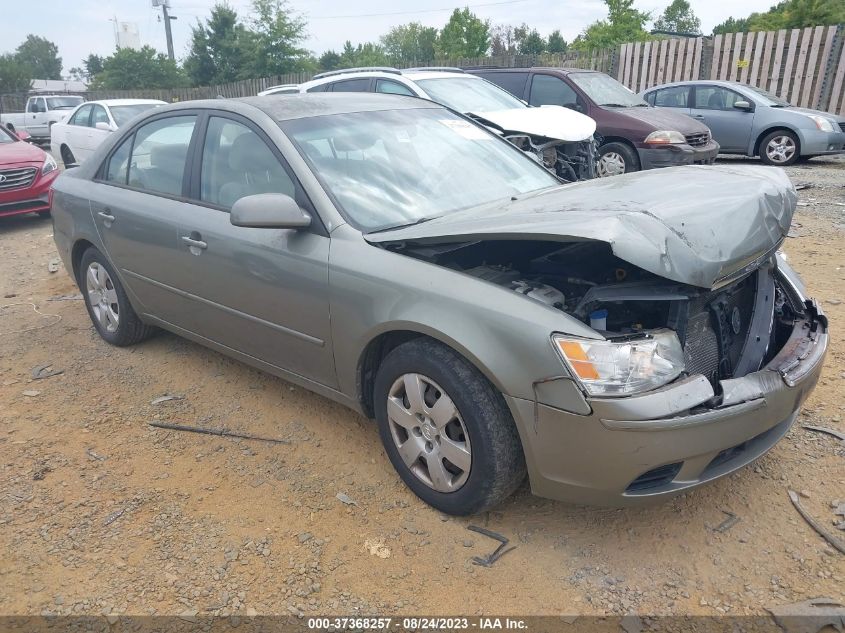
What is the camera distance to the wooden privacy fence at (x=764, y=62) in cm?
1361

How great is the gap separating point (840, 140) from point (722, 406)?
11.1m

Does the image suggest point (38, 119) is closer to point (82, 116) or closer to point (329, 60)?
point (82, 116)

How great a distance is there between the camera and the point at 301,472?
10.4ft

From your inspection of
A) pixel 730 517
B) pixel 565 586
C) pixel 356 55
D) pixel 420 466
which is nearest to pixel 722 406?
pixel 730 517

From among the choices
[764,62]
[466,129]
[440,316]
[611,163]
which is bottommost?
[611,163]

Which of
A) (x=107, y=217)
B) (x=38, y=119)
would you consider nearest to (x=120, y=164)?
(x=107, y=217)

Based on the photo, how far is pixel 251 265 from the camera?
324cm

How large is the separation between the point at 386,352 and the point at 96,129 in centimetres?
1108

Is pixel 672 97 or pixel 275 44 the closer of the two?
pixel 672 97

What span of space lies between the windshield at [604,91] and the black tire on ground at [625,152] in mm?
731

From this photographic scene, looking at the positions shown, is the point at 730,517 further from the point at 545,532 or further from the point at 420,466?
the point at 420,466

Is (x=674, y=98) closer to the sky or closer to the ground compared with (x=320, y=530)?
closer to the sky

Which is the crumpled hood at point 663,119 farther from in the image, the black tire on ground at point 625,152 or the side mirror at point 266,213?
the side mirror at point 266,213

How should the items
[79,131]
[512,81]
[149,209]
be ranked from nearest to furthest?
[149,209] → [512,81] → [79,131]
